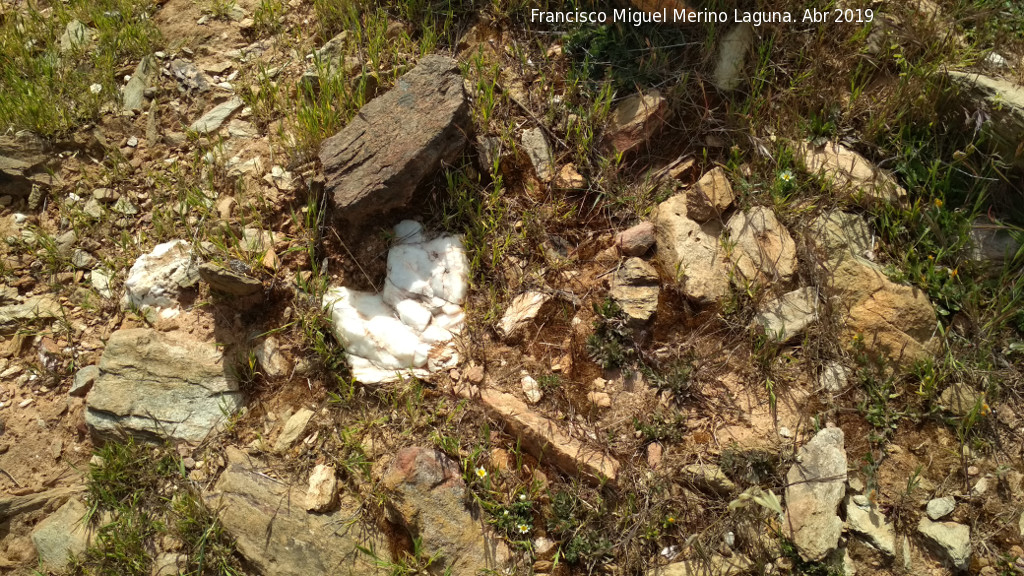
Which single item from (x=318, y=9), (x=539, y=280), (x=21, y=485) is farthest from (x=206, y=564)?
(x=318, y=9)

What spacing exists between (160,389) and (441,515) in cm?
151

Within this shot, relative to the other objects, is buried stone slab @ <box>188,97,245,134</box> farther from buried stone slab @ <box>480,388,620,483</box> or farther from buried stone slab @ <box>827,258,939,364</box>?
buried stone slab @ <box>827,258,939,364</box>

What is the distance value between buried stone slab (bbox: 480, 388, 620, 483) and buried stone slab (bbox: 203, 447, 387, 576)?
77 cm

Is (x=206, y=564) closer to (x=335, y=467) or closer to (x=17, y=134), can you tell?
(x=335, y=467)

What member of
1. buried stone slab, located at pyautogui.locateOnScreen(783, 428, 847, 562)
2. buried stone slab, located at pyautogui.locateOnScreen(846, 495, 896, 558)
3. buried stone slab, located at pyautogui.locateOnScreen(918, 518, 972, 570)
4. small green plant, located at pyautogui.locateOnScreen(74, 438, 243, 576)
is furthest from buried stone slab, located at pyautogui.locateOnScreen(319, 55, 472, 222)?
buried stone slab, located at pyautogui.locateOnScreen(918, 518, 972, 570)

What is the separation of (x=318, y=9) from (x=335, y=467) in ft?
9.20

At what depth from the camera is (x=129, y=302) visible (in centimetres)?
340

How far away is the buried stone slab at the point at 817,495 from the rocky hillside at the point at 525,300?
0.04 ft

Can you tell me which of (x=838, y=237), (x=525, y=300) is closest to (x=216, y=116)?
(x=525, y=300)

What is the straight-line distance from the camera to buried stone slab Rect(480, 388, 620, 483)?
2910 millimetres

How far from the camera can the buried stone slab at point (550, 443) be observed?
291cm

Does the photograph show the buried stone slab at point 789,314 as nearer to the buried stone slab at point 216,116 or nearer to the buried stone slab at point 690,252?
the buried stone slab at point 690,252

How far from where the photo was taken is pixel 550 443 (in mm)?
2934

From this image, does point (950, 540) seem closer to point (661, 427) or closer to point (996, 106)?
point (661, 427)
